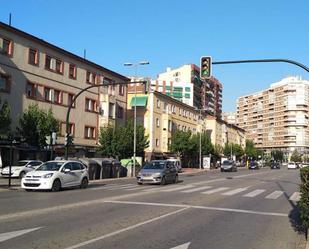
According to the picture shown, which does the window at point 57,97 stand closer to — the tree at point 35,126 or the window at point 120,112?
the tree at point 35,126

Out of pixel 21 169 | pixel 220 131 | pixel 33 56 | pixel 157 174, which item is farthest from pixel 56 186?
pixel 220 131

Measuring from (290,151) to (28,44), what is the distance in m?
159

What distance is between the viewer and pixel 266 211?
642 inches

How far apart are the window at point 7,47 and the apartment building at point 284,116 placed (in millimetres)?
135536

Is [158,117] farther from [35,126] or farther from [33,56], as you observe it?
[35,126]

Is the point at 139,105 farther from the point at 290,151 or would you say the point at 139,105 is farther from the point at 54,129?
the point at 290,151

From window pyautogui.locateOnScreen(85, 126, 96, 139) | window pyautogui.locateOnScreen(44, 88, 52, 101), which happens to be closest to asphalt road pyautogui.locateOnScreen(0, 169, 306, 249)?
window pyautogui.locateOnScreen(44, 88, 52, 101)

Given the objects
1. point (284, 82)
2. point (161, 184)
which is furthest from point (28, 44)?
point (284, 82)

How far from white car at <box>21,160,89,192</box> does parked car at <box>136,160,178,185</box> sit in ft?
16.9

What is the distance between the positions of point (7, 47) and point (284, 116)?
14651cm

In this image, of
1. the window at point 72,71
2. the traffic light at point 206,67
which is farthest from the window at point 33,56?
the traffic light at point 206,67

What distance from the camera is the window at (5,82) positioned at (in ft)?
138

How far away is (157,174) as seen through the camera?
29.9m

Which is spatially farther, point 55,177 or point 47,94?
point 47,94
